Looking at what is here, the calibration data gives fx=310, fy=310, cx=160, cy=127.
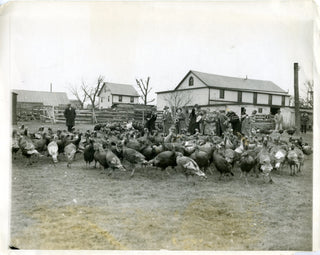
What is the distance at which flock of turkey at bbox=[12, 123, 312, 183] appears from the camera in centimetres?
409

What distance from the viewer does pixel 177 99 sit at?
4254mm

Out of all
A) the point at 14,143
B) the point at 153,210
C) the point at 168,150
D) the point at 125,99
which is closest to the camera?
the point at 153,210

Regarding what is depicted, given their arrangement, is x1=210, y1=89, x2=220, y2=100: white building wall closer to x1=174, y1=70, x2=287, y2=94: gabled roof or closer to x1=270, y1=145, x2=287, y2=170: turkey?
x1=174, y1=70, x2=287, y2=94: gabled roof

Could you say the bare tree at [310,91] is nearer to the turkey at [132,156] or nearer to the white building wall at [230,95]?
the white building wall at [230,95]

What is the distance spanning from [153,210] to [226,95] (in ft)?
5.84

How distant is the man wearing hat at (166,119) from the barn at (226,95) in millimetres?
75

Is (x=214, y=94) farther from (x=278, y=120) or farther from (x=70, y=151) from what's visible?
(x=70, y=151)

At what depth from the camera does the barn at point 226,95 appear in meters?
4.14

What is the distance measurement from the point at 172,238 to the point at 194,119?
1586 millimetres

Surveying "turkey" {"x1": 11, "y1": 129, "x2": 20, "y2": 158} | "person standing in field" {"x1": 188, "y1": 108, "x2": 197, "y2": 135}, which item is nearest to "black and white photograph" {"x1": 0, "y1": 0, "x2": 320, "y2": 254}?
"turkey" {"x1": 11, "y1": 129, "x2": 20, "y2": 158}

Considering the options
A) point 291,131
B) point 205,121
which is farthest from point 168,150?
point 291,131

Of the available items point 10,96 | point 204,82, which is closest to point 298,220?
point 204,82

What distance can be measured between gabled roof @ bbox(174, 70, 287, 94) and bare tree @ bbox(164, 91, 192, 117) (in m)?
0.11

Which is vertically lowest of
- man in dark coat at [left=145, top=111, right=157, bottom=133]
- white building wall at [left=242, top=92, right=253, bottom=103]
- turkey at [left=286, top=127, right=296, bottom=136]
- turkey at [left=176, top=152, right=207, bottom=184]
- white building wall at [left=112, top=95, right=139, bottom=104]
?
turkey at [left=176, top=152, right=207, bottom=184]
